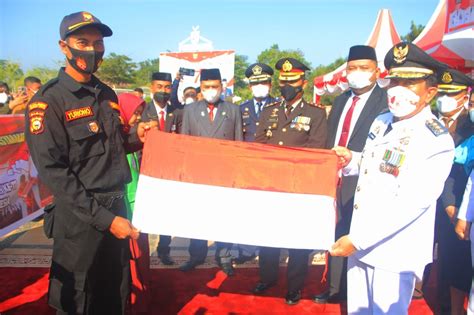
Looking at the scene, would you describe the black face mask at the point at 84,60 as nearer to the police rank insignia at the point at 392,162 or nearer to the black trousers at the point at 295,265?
the police rank insignia at the point at 392,162

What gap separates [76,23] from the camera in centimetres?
212

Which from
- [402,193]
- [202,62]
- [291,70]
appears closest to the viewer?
[402,193]

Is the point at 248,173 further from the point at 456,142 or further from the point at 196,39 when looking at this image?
Result: the point at 196,39

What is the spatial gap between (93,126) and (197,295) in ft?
7.27

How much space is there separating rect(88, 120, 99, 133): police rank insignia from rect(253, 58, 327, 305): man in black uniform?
1852 mm

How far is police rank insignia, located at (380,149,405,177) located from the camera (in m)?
2.02

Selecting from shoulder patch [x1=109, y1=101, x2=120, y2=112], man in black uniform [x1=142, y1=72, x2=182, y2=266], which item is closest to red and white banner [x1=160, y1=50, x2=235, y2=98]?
man in black uniform [x1=142, y1=72, x2=182, y2=266]

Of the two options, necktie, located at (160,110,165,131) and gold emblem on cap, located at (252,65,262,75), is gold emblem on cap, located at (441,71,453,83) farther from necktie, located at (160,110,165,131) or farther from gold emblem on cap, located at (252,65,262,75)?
necktie, located at (160,110,165,131)

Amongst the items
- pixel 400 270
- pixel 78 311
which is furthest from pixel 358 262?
pixel 78 311

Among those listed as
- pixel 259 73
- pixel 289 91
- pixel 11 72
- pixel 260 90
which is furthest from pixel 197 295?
pixel 11 72

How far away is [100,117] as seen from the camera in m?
2.26

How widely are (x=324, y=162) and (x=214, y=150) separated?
2.74ft

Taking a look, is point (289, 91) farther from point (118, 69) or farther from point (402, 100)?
point (118, 69)

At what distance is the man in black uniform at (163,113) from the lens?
4.51 meters
